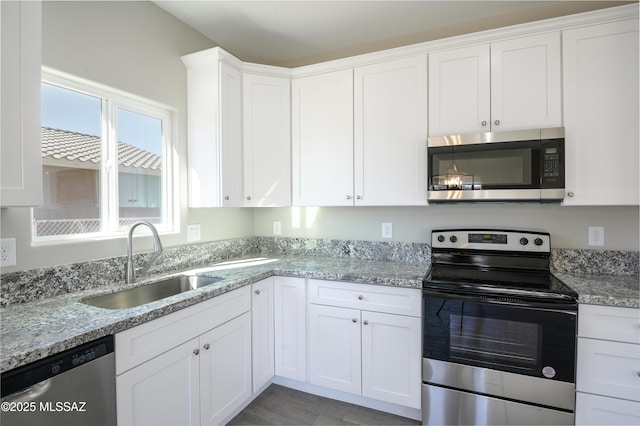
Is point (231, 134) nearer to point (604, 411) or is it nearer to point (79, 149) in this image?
point (79, 149)

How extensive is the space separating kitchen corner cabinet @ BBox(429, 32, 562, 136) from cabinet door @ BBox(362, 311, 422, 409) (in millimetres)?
1259

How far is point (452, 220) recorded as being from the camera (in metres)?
2.27

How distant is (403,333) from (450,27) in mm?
2223

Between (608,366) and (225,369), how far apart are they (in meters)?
1.98

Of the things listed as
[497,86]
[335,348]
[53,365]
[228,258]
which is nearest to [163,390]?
[53,365]

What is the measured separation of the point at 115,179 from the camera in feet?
6.11

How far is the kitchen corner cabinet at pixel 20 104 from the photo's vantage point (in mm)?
1070

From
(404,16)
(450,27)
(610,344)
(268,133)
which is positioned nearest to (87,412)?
(268,133)

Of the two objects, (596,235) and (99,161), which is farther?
(596,235)

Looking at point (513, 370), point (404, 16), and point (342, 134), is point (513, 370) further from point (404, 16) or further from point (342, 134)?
point (404, 16)

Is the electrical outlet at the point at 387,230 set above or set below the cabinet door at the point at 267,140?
below

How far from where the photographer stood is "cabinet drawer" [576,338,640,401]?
1472mm

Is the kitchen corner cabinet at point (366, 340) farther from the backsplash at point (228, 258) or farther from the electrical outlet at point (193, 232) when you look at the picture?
the electrical outlet at point (193, 232)

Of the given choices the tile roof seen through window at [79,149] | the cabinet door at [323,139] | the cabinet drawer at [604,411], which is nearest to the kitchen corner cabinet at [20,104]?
the tile roof seen through window at [79,149]
